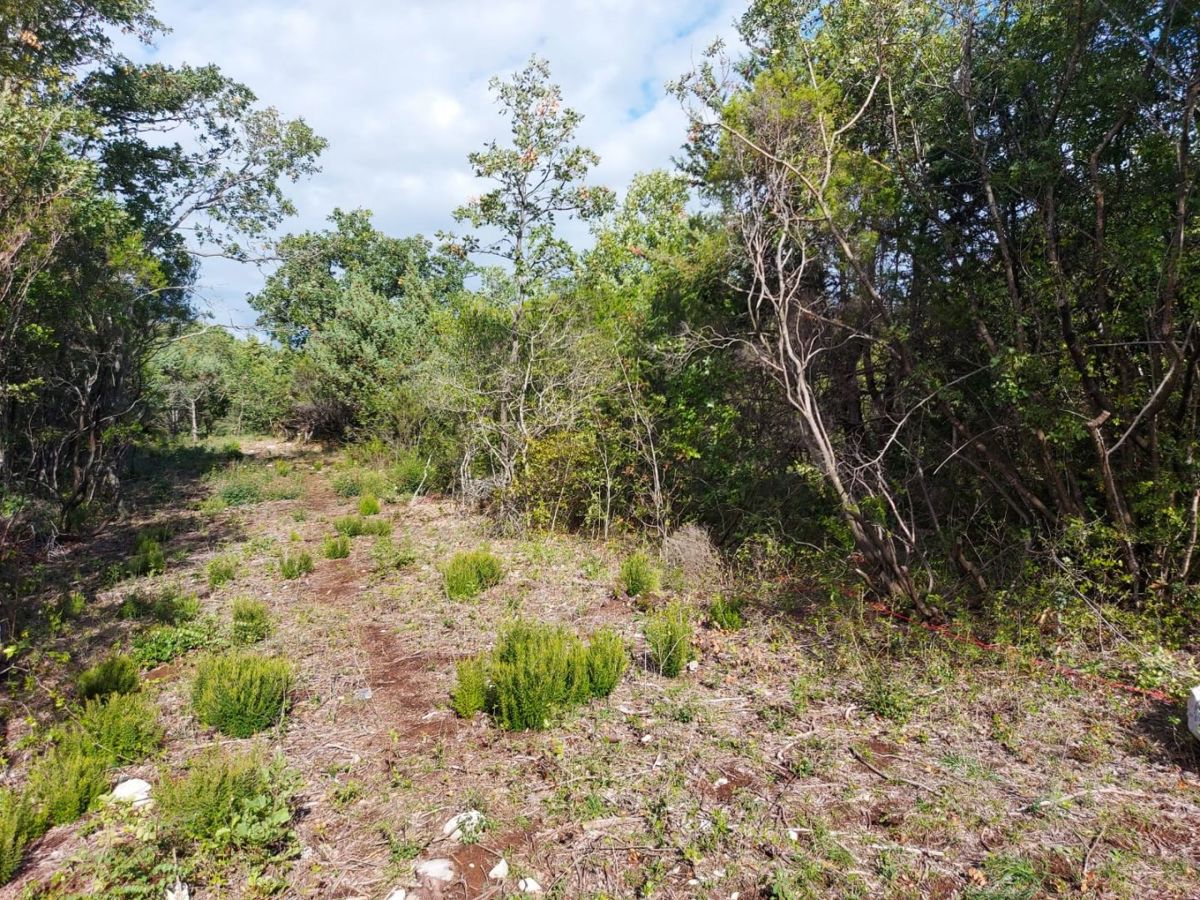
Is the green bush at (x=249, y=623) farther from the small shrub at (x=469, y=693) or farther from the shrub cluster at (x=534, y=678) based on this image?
the small shrub at (x=469, y=693)

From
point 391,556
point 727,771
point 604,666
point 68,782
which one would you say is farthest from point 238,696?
point 391,556

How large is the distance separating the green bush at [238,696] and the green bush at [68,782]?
1.69ft

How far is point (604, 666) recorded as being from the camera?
3.92 metres

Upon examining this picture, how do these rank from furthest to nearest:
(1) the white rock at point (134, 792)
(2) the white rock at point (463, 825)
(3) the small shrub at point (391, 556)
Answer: (3) the small shrub at point (391, 556) → (1) the white rock at point (134, 792) → (2) the white rock at point (463, 825)

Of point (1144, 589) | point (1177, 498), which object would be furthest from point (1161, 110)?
point (1144, 589)

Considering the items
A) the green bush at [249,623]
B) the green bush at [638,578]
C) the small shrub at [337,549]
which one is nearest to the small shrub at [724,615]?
the green bush at [638,578]

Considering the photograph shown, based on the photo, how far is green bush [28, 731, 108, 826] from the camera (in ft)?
9.16

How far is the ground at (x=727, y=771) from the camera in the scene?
2467 mm

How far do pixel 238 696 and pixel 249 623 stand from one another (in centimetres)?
167

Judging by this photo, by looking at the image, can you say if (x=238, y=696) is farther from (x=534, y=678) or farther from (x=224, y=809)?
(x=534, y=678)

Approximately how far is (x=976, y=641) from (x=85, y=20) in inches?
614

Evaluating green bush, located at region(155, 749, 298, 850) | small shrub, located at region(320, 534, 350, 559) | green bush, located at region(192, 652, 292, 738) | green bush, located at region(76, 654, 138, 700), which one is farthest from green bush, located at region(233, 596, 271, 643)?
green bush, located at region(155, 749, 298, 850)

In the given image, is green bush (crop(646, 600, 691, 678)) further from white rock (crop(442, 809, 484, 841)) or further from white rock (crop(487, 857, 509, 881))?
white rock (crop(487, 857, 509, 881))

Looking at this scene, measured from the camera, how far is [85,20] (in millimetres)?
10406
